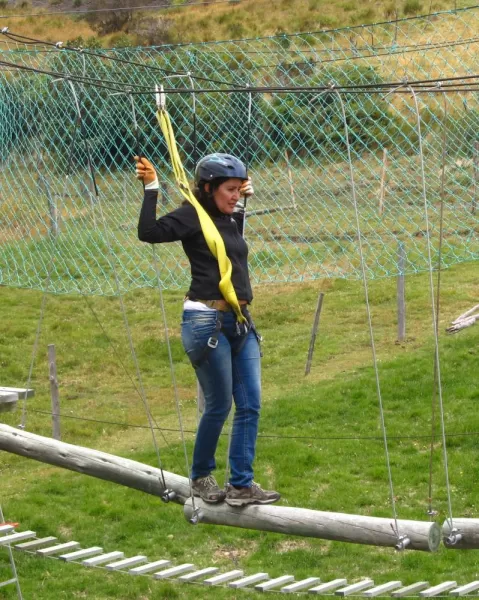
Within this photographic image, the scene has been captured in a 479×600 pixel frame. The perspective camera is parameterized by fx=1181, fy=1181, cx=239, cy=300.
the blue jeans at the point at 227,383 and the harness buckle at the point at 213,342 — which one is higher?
the harness buckle at the point at 213,342

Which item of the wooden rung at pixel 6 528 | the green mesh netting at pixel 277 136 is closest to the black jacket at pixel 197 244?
the wooden rung at pixel 6 528

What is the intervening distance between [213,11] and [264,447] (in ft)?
41.7

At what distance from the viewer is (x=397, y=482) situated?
8688 millimetres

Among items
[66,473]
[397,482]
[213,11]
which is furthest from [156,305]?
[213,11]

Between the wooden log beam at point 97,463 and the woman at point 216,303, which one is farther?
the wooden log beam at point 97,463

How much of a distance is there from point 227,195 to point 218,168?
13 cm

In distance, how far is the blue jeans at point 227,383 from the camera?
4.53m

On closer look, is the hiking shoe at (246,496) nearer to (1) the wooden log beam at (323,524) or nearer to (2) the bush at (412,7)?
(1) the wooden log beam at (323,524)

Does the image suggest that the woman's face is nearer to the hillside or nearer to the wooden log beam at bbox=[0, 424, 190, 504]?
the wooden log beam at bbox=[0, 424, 190, 504]

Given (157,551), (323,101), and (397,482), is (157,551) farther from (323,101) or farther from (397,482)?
(323,101)

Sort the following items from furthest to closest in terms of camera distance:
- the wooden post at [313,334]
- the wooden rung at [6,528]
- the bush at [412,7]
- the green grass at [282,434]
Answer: the bush at [412,7], the wooden post at [313,334], the green grass at [282,434], the wooden rung at [6,528]

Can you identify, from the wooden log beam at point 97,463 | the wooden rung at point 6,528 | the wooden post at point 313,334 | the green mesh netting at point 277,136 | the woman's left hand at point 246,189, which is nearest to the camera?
the woman's left hand at point 246,189

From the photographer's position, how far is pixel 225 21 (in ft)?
64.7

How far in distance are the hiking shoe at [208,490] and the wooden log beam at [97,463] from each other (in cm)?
13
